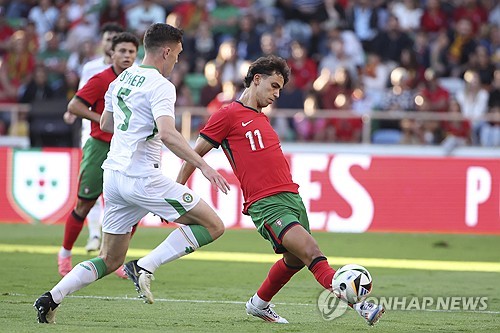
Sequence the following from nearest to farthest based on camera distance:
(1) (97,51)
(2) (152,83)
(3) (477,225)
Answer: (2) (152,83), (3) (477,225), (1) (97,51)

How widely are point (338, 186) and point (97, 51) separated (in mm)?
6023

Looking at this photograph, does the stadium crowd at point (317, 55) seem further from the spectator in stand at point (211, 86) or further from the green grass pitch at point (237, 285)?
the green grass pitch at point (237, 285)

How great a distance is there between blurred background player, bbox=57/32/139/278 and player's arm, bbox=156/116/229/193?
3573 mm

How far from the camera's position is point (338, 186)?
58.5ft

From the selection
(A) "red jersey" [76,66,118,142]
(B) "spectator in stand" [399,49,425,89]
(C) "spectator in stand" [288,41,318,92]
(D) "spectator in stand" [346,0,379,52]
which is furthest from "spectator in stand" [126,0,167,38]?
(A) "red jersey" [76,66,118,142]

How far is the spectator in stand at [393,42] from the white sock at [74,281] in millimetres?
14341

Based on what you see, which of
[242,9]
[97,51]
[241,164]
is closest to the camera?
[241,164]

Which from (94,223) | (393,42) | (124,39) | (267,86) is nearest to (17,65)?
(393,42)

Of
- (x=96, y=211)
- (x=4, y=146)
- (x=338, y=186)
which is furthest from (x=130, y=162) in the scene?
(x=4, y=146)

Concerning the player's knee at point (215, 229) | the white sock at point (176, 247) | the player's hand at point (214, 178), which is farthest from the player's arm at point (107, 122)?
the player's hand at point (214, 178)

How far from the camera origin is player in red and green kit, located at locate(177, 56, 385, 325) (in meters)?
8.16

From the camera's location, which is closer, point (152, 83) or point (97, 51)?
point (152, 83)

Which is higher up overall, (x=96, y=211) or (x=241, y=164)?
(x=241, y=164)

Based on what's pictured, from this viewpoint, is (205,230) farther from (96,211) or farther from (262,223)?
(96,211)
